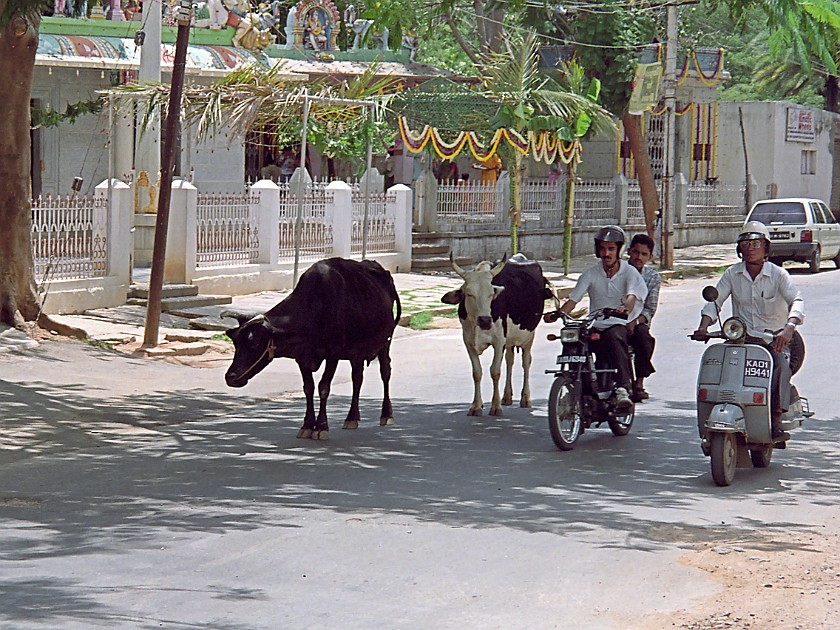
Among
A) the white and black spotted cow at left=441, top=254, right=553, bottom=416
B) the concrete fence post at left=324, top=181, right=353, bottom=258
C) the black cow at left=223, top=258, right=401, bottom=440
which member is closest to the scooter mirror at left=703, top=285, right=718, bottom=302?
the white and black spotted cow at left=441, top=254, right=553, bottom=416

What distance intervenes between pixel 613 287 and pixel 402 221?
1433cm

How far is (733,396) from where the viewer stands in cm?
880

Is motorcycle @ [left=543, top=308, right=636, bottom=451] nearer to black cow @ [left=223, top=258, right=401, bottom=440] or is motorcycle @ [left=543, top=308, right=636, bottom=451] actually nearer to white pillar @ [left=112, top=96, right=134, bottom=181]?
black cow @ [left=223, top=258, right=401, bottom=440]

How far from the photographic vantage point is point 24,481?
8.85m

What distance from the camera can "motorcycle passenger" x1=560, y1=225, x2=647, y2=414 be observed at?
10.2 meters

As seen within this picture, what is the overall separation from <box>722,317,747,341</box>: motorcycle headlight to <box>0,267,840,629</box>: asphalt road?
101cm

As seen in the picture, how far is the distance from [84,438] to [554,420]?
3.84m

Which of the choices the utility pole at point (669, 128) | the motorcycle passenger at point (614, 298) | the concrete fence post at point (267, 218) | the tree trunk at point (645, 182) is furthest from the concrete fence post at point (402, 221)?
the motorcycle passenger at point (614, 298)

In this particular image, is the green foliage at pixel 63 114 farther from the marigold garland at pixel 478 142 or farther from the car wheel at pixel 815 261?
the car wheel at pixel 815 261

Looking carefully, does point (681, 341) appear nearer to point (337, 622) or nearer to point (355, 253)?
point (355, 253)

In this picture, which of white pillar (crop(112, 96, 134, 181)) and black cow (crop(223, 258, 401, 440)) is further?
white pillar (crop(112, 96, 134, 181))

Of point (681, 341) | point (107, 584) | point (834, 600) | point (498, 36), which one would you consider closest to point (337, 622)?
point (107, 584)

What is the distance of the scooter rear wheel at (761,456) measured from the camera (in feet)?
30.9

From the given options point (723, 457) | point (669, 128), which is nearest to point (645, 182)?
point (669, 128)
